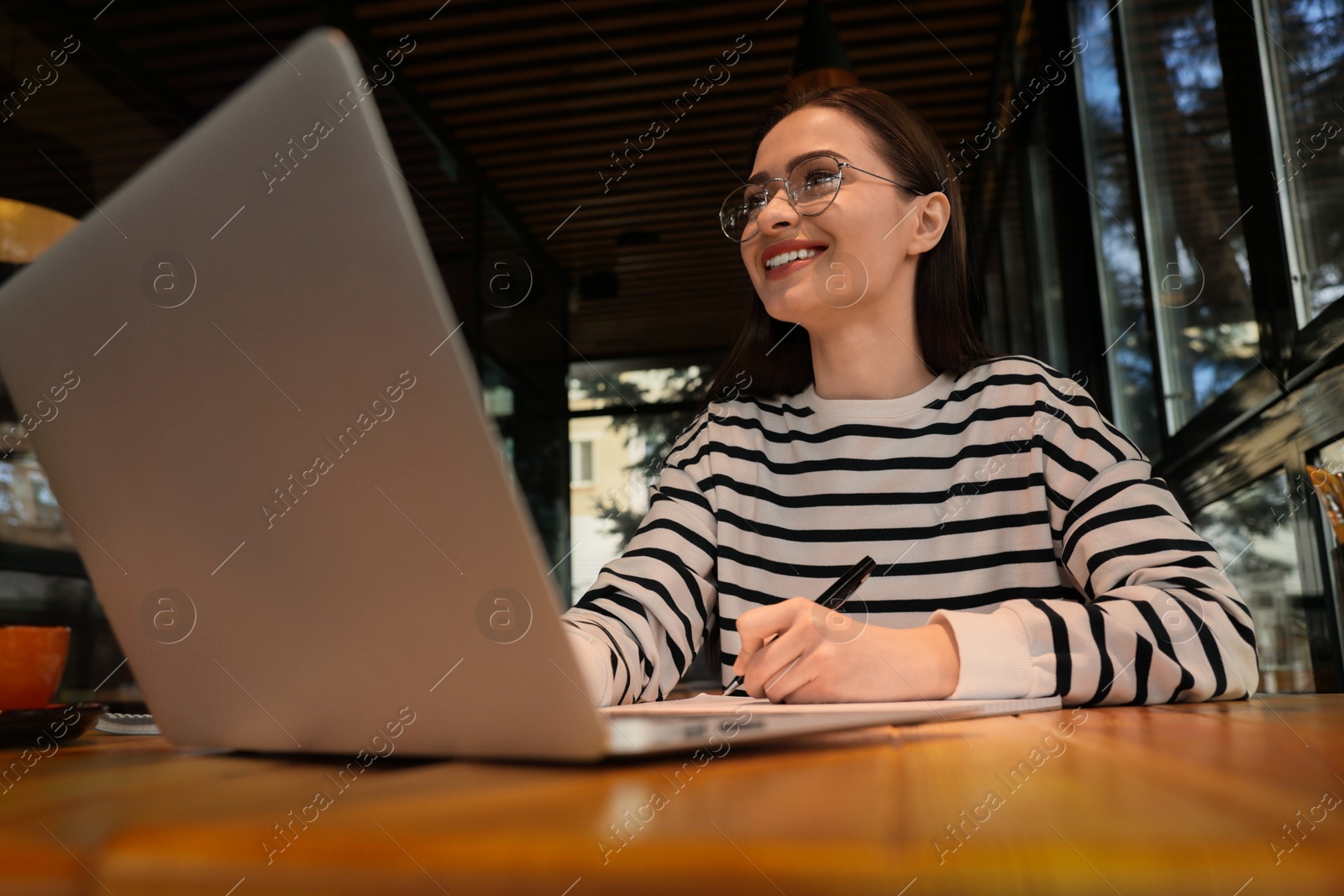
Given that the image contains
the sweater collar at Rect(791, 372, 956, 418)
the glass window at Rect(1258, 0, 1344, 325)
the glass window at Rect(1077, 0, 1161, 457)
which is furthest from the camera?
the glass window at Rect(1077, 0, 1161, 457)

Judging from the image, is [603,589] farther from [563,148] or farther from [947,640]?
[563,148]

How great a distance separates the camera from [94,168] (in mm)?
3572

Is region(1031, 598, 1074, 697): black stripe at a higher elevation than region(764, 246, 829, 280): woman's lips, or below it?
below

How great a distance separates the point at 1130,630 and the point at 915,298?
0.76 meters

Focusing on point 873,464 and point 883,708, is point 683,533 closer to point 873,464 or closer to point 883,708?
point 873,464

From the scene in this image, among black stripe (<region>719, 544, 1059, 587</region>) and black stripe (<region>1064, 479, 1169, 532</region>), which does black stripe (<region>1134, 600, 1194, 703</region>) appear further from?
black stripe (<region>719, 544, 1059, 587</region>)

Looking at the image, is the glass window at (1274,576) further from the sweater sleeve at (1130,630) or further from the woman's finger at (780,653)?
the woman's finger at (780,653)

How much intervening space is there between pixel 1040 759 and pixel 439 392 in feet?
0.90

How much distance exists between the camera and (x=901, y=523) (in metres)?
1.23

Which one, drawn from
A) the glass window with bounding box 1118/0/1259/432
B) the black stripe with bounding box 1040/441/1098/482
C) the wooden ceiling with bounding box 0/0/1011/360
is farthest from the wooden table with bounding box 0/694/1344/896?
the wooden ceiling with bounding box 0/0/1011/360

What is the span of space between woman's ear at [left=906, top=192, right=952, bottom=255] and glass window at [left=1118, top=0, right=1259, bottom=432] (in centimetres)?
82

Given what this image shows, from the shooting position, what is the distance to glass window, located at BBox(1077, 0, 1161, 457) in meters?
2.64

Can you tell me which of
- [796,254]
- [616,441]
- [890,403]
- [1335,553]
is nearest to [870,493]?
[890,403]

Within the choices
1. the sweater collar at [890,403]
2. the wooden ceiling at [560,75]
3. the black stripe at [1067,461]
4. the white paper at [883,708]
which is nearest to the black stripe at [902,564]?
the black stripe at [1067,461]
